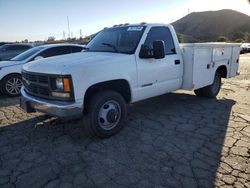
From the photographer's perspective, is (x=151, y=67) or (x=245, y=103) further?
(x=245, y=103)

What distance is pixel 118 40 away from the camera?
16.8 feet

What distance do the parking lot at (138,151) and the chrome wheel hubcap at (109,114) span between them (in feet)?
0.85

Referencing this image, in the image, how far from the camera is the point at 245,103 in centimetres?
645

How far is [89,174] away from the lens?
335cm

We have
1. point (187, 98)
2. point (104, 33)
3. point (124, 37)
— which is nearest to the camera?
point (124, 37)

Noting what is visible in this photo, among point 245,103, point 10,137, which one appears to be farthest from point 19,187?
point 245,103

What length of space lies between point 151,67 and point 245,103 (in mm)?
3118

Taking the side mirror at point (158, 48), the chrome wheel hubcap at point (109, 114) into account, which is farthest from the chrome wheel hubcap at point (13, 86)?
the side mirror at point (158, 48)

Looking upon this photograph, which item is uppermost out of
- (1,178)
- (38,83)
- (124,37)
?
(124,37)

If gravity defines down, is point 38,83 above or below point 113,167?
above

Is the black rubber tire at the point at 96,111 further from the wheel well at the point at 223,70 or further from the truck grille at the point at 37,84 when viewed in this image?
the wheel well at the point at 223,70

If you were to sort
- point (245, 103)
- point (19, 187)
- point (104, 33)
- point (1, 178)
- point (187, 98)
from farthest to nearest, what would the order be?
1. point (187, 98)
2. point (245, 103)
3. point (104, 33)
4. point (1, 178)
5. point (19, 187)

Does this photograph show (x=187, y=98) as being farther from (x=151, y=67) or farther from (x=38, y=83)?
(x=38, y=83)

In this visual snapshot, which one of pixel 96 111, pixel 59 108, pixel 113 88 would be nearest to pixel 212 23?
pixel 113 88
